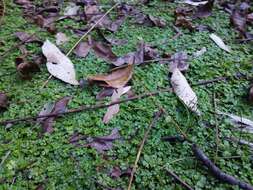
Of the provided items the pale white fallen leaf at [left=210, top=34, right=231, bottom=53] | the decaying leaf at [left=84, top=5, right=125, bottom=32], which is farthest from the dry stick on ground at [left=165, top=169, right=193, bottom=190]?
the decaying leaf at [left=84, top=5, right=125, bottom=32]

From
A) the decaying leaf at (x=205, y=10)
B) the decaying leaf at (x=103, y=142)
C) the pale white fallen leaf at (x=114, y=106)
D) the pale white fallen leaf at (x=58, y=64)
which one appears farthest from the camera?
the decaying leaf at (x=205, y=10)

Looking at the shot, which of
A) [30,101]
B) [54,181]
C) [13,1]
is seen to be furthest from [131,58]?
[13,1]

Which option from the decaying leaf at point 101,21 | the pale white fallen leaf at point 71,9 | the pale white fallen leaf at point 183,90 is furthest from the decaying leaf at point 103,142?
the pale white fallen leaf at point 71,9

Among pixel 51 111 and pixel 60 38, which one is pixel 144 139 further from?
pixel 60 38

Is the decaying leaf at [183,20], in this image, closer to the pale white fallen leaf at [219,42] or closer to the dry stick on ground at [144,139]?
the pale white fallen leaf at [219,42]

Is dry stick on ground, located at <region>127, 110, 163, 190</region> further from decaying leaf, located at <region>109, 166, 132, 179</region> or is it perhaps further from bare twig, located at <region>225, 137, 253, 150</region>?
bare twig, located at <region>225, 137, 253, 150</region>
